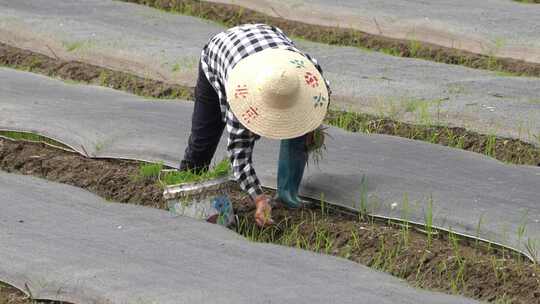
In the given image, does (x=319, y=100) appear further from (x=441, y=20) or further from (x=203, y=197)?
(x=441, y=20)

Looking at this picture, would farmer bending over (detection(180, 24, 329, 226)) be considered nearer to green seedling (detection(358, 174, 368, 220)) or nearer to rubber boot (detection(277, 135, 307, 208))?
rubber boot (detection(277, 135, 307, 208))

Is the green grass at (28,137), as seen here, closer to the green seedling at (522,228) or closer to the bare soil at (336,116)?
the bare soil at (336,116)

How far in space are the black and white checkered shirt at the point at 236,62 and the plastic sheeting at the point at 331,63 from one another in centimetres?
165

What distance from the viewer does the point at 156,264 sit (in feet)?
12.4

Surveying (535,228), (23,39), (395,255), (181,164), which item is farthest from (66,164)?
(23,39)

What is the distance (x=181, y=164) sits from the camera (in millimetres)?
4793

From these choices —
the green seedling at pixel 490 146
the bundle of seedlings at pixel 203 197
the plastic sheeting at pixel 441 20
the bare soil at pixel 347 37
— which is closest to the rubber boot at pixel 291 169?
the bundle of seedlings at pixel 203 197

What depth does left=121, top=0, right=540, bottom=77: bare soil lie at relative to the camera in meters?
7.15

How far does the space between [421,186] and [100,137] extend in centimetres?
157

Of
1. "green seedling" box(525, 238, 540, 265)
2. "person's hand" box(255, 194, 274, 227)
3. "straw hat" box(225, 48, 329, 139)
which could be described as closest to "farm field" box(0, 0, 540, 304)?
"green seedling" box(525, 238, 540, 265)

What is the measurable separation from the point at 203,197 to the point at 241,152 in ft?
1.09

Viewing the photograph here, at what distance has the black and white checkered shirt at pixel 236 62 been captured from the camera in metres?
4.21

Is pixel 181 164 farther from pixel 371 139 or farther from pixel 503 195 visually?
pixel 503 195

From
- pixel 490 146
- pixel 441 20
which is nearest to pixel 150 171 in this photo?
pixel 490 146
